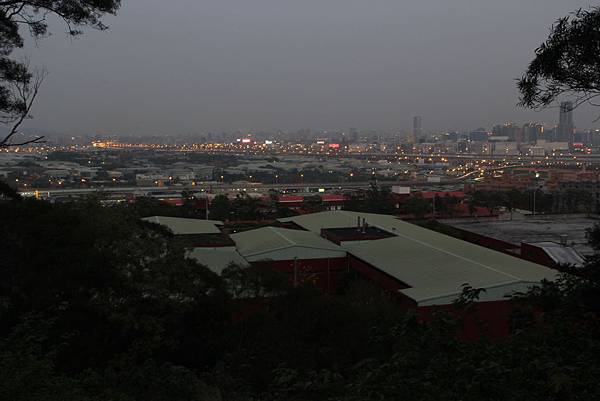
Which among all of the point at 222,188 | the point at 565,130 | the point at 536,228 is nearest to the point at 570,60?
the point at 536,228

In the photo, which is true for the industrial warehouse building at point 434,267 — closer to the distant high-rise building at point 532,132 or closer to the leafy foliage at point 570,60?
the leafy foliage at point 570,60

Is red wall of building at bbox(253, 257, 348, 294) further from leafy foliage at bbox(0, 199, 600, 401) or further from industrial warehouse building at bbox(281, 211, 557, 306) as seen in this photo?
leafy foliage at bbox(0, 199, 600, 401)

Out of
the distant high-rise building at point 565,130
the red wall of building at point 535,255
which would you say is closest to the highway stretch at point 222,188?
the red wall of building at point 535,255

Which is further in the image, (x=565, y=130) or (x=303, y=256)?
(x=565, y=130)

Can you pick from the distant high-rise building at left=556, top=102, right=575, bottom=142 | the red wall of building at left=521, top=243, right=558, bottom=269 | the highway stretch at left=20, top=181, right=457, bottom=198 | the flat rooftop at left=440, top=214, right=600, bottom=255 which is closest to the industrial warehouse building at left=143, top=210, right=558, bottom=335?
the red wall of building at left=521, top=243, right=558, bottom=269

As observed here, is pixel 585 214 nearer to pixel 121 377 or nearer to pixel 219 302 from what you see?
pixel 219 302

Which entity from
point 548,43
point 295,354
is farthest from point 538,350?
point 295,354

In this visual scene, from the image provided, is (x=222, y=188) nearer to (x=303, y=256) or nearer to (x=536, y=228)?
(x=536, y=228)

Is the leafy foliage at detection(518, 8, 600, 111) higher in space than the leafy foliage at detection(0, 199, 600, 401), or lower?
higher
